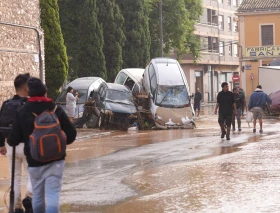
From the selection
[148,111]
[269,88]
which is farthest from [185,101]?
[269,88]

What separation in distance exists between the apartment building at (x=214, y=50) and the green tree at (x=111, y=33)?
82.6ft

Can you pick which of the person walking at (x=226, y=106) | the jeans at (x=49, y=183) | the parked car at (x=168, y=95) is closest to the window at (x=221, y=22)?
the parked car at (x=168, y=95)

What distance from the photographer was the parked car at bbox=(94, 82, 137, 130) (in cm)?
3186

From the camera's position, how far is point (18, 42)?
28.8 meters

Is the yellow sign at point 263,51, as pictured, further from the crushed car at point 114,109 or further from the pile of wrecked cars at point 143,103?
the crushed car at point 114,109

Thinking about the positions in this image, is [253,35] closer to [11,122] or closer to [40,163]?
[11,122]

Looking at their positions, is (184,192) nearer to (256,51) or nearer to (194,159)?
(194,159)

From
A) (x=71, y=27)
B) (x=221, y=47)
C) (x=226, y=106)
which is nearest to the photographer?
(x=226, y=106)

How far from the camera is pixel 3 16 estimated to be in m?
27.6

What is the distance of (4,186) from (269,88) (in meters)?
35.4

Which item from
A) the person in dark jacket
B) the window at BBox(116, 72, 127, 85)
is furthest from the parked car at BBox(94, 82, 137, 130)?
the person in dark jacket

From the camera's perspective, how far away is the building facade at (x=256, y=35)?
62.0 m

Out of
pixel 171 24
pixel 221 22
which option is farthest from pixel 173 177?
pixel 221 22

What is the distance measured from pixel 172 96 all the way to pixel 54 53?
237 inches
